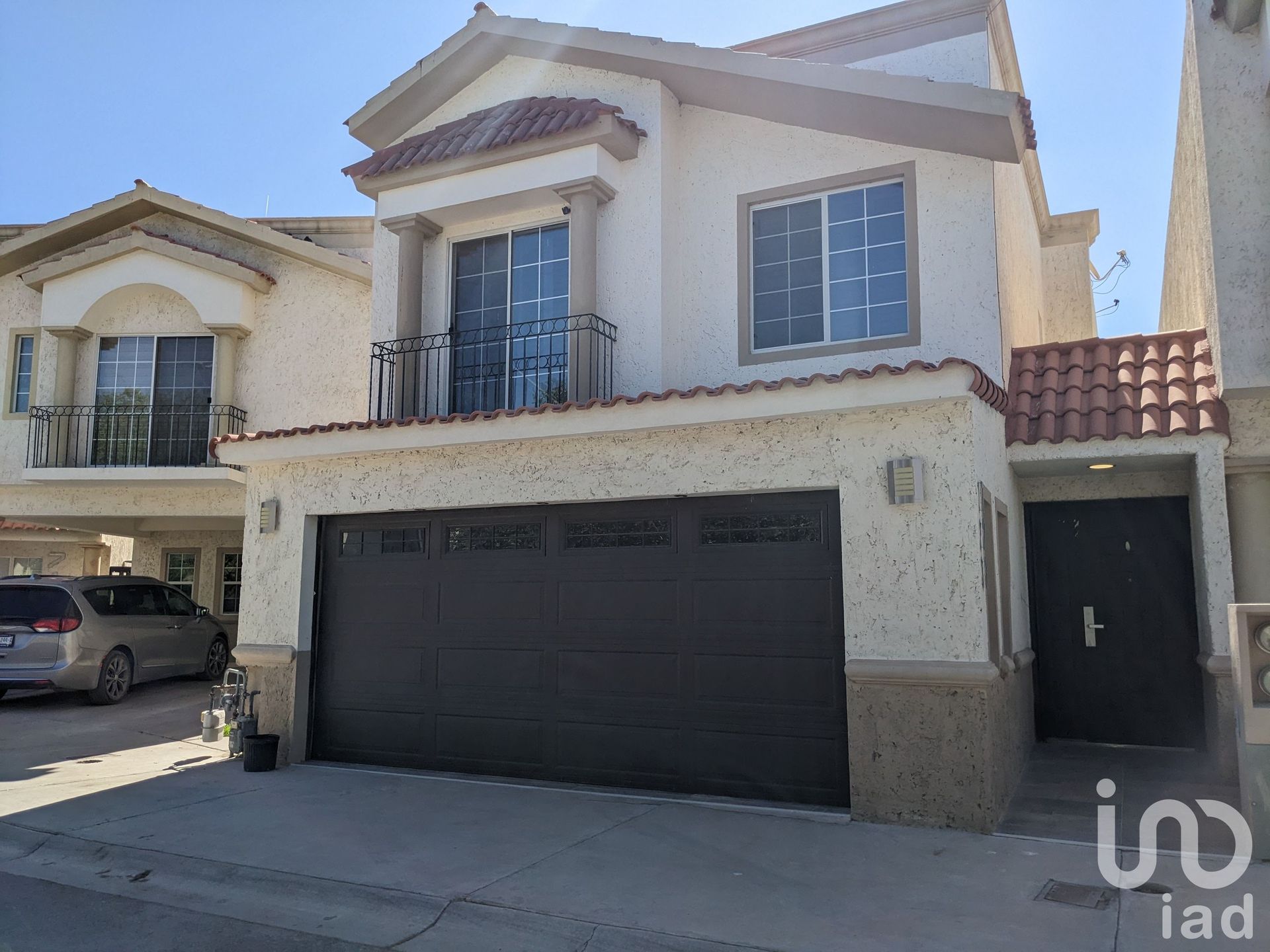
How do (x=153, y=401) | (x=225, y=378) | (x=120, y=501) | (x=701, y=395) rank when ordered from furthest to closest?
(x=120, y=501) < (x=153, y=401) < (x=225, y=378) < (x=701, y=395)

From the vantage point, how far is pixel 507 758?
8.66 meters

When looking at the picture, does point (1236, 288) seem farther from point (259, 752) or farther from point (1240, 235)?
point (259, 752)

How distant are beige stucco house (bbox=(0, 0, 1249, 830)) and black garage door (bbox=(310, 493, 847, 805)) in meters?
0.03

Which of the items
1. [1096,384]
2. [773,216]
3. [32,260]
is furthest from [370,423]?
[32,260]

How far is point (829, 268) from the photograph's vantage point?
30.9ft

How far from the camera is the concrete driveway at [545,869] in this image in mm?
5012

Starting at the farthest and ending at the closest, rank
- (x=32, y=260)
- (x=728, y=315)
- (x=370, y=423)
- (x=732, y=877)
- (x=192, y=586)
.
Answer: (x=192, y=586)
(x=32, y=260)
(x=728, y=315)
(x=370, y=423)
(x=732, y=877)

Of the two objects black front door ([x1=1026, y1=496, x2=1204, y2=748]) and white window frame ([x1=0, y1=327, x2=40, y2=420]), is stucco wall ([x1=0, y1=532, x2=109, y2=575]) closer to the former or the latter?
white window frame ([x1=0, y1=327, x2=40, y2=420])

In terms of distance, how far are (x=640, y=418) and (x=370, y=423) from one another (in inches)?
107

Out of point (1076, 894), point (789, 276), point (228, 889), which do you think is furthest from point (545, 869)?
point (789, 276)

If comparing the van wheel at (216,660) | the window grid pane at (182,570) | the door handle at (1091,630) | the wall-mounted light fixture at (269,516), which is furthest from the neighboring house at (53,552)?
the door handle at (1091,630)

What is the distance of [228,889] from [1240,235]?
29.8ft

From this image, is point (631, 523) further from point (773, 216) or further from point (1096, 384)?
point (1096, 384)

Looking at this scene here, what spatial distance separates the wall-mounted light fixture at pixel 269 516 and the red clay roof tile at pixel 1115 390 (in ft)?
23.3
